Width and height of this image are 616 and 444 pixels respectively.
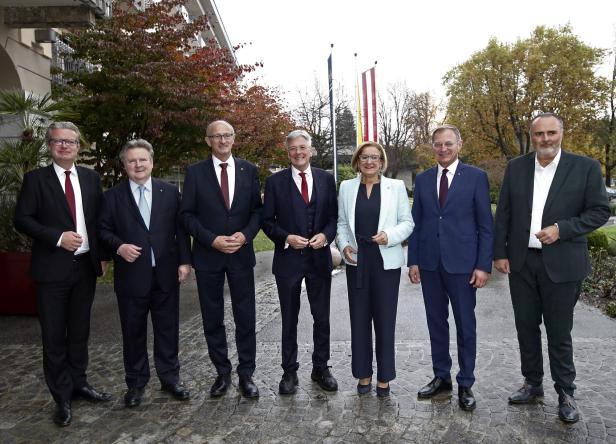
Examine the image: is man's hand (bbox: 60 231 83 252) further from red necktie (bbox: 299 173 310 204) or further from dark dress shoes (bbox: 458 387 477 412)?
dark dress shoes (bbox: 458 387 477 412)

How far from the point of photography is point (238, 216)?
430 centimetres

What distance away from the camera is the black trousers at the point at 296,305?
438cm

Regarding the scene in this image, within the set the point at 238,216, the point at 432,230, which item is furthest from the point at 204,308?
the point at 432,230

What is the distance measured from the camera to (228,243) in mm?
4105

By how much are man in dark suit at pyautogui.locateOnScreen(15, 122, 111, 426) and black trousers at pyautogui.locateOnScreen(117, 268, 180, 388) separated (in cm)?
35

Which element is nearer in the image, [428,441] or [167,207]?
[428,441]

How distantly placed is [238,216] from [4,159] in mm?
4055

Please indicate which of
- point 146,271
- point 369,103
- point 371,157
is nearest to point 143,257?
point 146,271

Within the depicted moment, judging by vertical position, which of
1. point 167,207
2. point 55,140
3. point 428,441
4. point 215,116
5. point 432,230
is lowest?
point 428,441

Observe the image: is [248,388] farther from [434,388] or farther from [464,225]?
[464,225]

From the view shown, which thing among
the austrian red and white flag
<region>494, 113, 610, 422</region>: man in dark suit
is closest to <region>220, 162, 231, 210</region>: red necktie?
<region>494, 113, 610, 422</region>: man in dark suit

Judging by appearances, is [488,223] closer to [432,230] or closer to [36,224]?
[432,230]

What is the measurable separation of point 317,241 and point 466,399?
171 cm

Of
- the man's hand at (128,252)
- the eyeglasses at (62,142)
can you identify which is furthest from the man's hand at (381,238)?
the eyeglasses at (62,142)
